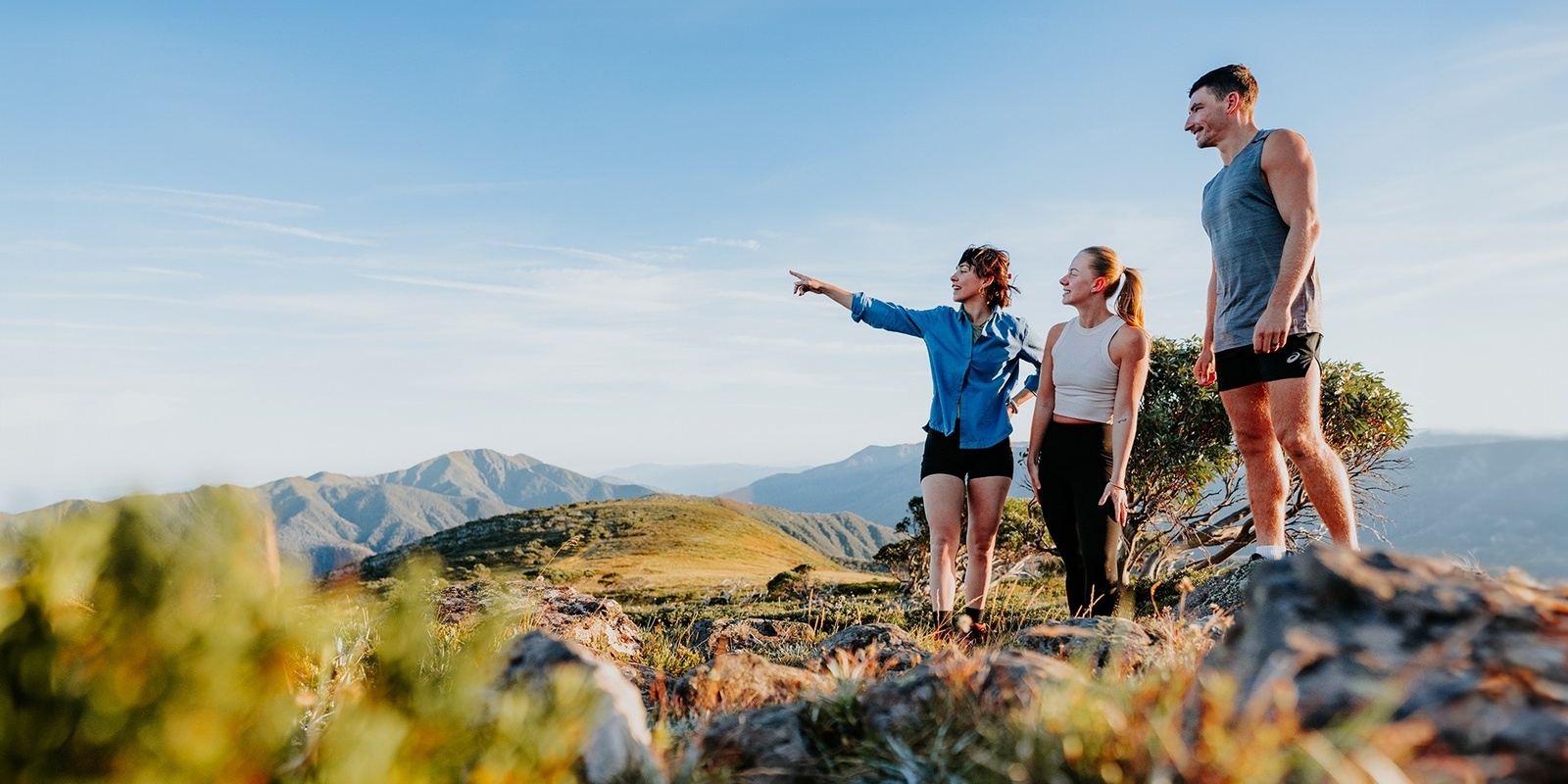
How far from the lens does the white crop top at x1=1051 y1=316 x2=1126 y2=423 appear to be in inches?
226

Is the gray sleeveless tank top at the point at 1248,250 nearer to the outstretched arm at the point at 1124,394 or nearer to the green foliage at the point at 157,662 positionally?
the outstretched arm at the point at 1124,394

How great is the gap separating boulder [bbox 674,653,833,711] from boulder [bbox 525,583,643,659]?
2722mm

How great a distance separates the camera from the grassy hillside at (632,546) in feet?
199

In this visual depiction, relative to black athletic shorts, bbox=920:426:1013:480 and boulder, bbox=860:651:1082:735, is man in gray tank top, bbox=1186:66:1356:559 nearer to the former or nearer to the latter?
black athletic shorts, bbox=920:426:1013:480

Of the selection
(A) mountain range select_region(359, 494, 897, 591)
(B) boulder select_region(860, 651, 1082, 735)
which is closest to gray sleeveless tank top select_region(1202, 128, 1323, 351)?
(B) boulder select_region(860, 651, 1082, 735)

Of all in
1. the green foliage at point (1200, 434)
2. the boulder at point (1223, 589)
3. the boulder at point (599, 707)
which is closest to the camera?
the boulder at point (599, 707)

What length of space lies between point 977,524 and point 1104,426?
1.05m

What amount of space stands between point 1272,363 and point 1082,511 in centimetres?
150

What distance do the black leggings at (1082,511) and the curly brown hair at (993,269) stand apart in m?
1.00

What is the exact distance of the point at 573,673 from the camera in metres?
1.94

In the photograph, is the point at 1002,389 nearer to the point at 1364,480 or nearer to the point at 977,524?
the point at 977,524

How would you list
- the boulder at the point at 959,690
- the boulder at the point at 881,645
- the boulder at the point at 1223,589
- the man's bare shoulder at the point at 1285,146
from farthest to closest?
the boulder at the point at 1223,589 → the man's bare shoulder at the point at 1285,146 → the boulder at the point at 881,645 → the boulder at the point at 959,690

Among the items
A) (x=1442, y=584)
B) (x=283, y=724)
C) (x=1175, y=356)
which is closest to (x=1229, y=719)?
(x=1442, y=584)

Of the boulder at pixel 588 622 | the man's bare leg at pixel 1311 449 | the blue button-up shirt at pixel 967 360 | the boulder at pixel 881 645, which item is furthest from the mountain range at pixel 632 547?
the man's bare leg at pixel 1311 449
